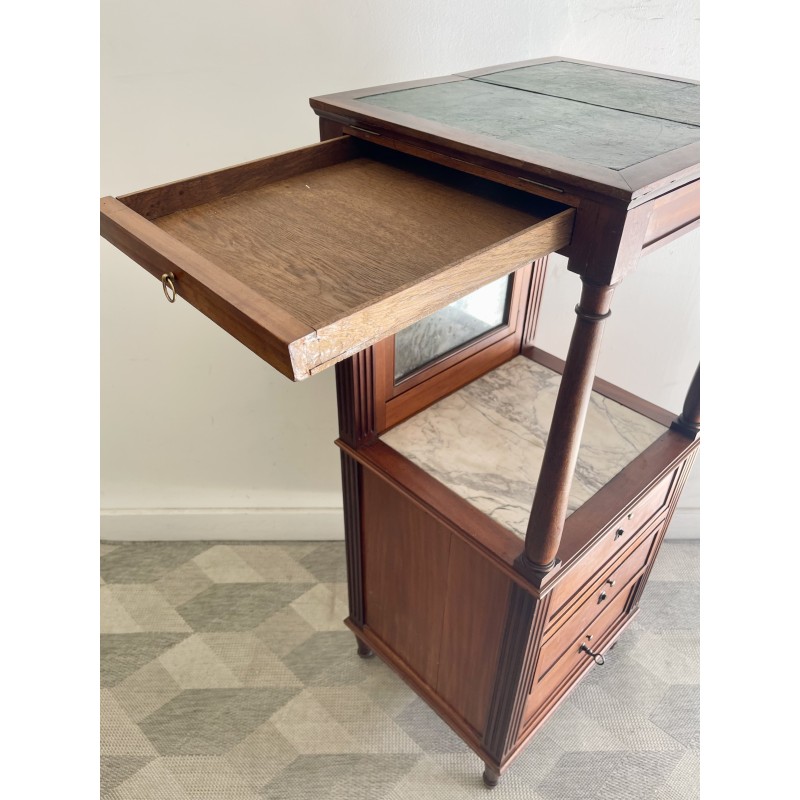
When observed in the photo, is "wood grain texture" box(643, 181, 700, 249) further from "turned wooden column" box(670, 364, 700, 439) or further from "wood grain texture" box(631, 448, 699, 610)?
"wood grain texture" box(631, 448, 699, 610)

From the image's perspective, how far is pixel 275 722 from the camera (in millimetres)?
1484

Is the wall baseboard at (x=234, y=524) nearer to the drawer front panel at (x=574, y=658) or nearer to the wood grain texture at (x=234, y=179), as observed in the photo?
the drawer front panel at (x=574, y=658)

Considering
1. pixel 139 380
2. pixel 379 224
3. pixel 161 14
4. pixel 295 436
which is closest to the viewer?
pixel 379 224

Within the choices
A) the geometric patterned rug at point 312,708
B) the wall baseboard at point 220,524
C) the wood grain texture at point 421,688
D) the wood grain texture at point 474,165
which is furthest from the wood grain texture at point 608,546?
the wall baseboard at point 220,524

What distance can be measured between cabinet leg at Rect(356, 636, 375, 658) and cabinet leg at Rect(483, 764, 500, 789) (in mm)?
385

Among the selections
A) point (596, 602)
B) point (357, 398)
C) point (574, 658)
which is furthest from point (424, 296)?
point (574, 658)

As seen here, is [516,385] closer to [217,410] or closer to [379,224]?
[379,224]

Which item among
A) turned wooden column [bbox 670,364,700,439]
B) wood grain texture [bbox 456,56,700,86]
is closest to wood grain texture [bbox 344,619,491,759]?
turned wooden column [bbox 670,364,700,439]

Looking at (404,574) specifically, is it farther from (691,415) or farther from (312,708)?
(691,415)

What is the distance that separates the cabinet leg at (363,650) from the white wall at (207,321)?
0.45 metres

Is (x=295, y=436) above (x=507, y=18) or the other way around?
the other way around

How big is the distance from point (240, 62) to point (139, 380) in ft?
2.76

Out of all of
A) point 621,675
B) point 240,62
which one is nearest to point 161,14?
point 240,62

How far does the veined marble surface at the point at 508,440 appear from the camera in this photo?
1144 millimetres
